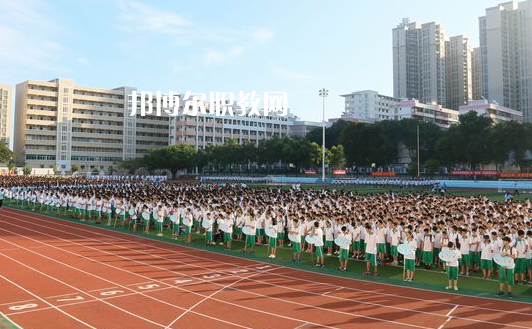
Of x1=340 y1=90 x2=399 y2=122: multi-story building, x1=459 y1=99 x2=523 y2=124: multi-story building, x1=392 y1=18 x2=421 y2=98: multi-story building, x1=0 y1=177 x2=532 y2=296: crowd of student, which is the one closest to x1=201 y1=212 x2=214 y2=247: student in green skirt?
x1=0 y1=177 x2=532 y2=296: crowd of student

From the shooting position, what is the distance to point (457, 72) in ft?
416

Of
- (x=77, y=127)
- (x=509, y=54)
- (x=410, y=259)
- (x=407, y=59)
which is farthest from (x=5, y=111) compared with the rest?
(x=509, y=54)

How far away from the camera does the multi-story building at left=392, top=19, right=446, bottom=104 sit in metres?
123

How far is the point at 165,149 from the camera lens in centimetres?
7988

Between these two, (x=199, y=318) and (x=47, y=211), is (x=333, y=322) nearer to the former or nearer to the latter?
(x=199, y=318)

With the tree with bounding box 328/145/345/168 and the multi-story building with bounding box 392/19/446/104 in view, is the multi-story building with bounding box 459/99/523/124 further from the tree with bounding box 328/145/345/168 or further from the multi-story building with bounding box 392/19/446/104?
the tree with bounding box 328/145/345/168

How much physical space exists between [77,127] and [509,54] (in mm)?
100246

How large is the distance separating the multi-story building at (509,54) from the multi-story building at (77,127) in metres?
78.8

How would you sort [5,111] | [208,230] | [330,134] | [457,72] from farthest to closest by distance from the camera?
[457,72], [5,111], [330,134], [208,230]

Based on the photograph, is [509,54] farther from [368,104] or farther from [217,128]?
[217,128]

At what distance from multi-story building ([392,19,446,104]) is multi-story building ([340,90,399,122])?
20.0 ft

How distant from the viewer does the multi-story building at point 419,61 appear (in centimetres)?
12319

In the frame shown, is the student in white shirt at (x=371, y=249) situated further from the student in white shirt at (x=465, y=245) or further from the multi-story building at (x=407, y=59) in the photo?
the multi-story building at (x=407, y=59)

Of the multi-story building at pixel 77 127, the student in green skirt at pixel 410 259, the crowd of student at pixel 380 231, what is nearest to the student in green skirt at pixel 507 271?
the crowd of student at pixel 380 231
